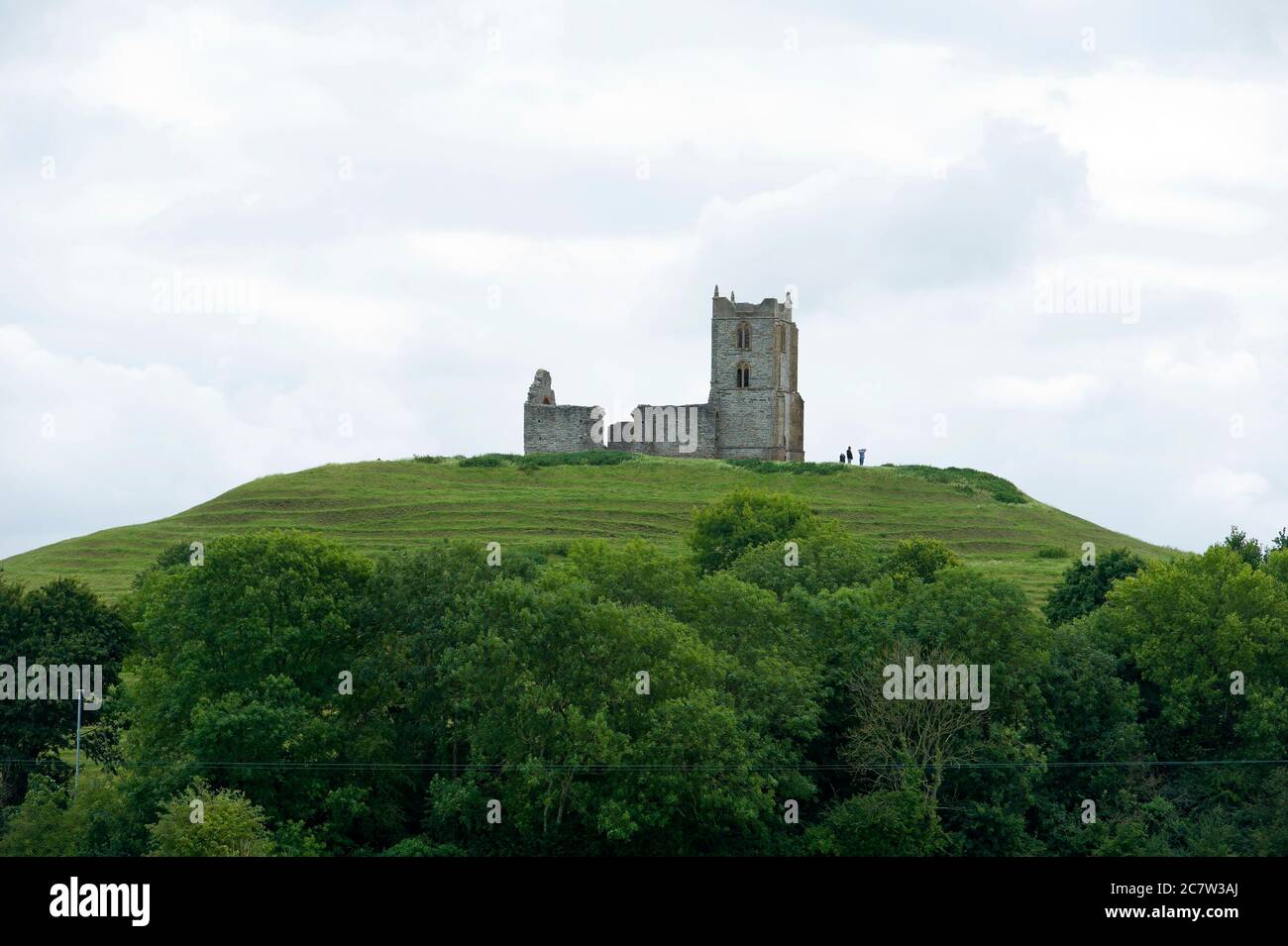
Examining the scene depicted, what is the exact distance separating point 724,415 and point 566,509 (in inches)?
1005

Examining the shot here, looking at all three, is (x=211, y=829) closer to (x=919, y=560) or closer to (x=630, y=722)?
(x=630, y=722)

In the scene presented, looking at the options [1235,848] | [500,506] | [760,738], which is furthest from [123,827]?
[500,506]

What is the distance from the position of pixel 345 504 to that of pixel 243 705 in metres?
67.3

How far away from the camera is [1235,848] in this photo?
53656 millimetres

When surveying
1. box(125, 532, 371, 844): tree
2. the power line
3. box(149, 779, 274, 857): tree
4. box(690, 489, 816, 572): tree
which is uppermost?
box(690, 489, 816, 572): tree

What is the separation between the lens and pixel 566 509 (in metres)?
116

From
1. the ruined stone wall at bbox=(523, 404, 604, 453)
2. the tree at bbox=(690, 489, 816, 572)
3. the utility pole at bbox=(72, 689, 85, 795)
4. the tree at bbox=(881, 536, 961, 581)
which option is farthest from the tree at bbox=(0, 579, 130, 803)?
the ruined stone wall at bbox=(523, 404, 604, 453)

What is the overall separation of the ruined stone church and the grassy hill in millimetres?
6169

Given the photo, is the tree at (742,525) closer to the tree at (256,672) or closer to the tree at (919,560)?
the tree at (919,560)

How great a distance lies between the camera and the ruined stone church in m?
136

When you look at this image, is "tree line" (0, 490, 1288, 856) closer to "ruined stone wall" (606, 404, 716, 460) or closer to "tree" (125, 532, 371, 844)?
"tree" (125, 532, 371, 844)

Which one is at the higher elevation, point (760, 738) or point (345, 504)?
point (345, 504)
